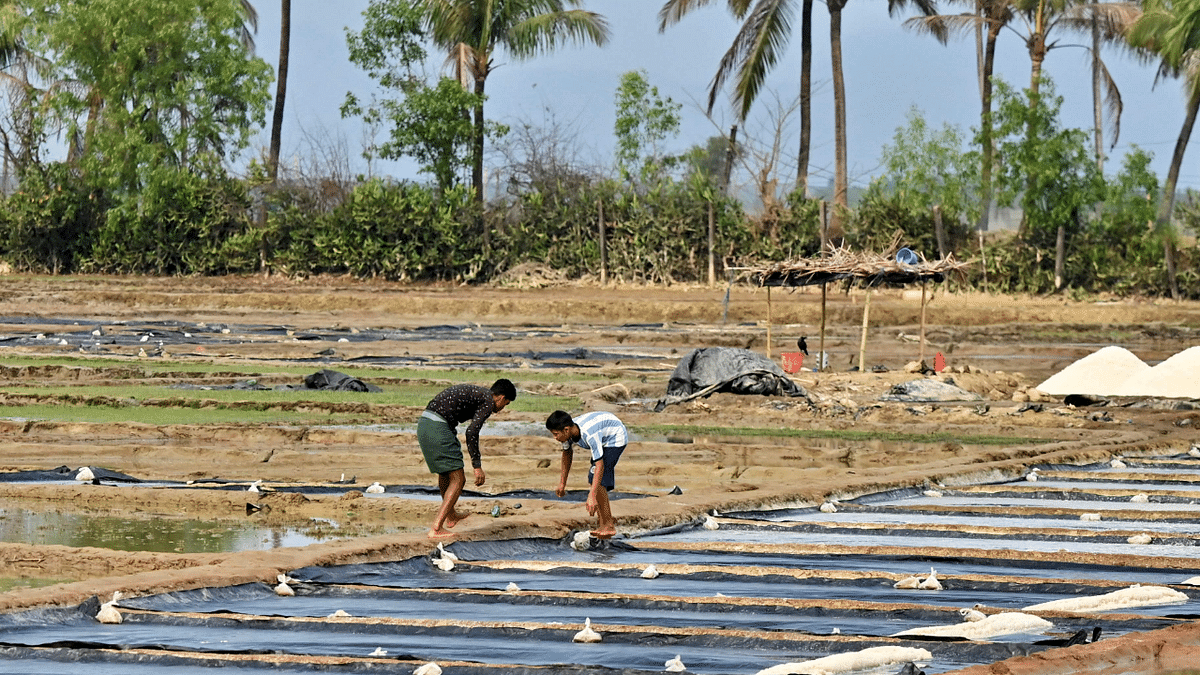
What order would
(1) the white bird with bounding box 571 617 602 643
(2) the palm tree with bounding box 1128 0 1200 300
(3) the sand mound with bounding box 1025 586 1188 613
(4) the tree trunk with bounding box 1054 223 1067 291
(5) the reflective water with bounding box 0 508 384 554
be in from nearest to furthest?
1. (1) the white bird with bounding box 571 617 602 643
2. (3) the sand mound with bounding box 1025 586 1188 613
3. (5) the reflective water with bounding box 0 508 384 554
4. (2) the palm tree with bounding box 1128 0 1200 300
5. (4) the tree trunk with bounding box 1054 223 1067 291

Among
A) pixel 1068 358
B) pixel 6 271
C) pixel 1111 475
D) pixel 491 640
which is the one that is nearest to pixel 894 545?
pixel 491 640

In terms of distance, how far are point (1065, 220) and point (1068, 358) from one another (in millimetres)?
10933

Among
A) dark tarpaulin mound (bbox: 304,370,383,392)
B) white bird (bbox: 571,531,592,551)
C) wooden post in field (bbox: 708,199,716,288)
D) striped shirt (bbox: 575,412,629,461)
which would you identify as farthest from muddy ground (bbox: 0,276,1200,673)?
dark tarpaulin mound (bbox: 304,370,383,392)

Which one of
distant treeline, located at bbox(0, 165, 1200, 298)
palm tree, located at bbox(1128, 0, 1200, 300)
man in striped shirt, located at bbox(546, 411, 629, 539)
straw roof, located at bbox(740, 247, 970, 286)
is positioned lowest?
man in striped shirt, located at bbox(546, 411, 629, 539)

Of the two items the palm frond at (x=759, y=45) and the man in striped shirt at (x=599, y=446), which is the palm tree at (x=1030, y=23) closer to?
the palm frond at (x=759, y=45)

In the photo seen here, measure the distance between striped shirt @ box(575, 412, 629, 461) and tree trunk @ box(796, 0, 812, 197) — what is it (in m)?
33.0

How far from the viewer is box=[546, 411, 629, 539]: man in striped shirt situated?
8.76m

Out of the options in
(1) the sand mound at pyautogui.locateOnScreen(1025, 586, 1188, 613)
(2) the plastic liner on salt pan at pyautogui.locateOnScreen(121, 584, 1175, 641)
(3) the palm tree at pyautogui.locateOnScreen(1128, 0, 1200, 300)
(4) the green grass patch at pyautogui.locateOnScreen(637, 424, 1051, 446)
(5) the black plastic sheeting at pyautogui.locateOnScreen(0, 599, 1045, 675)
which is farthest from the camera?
(3) the palm tree at pyautogui.locateOnScreen(1128, 0, 1200, 300)

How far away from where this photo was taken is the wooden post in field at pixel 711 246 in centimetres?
3728

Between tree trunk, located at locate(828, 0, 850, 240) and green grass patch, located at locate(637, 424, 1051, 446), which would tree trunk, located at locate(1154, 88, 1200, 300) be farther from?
green grass patch, located at locate(637, 424, 1051, 446)

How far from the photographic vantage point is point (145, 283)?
42.1 metres

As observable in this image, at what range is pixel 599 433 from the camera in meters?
8.92

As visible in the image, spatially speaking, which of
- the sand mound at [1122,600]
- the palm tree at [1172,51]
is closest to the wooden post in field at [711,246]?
the palm tree at [1172,51]

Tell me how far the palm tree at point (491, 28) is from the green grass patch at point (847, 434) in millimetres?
25798
